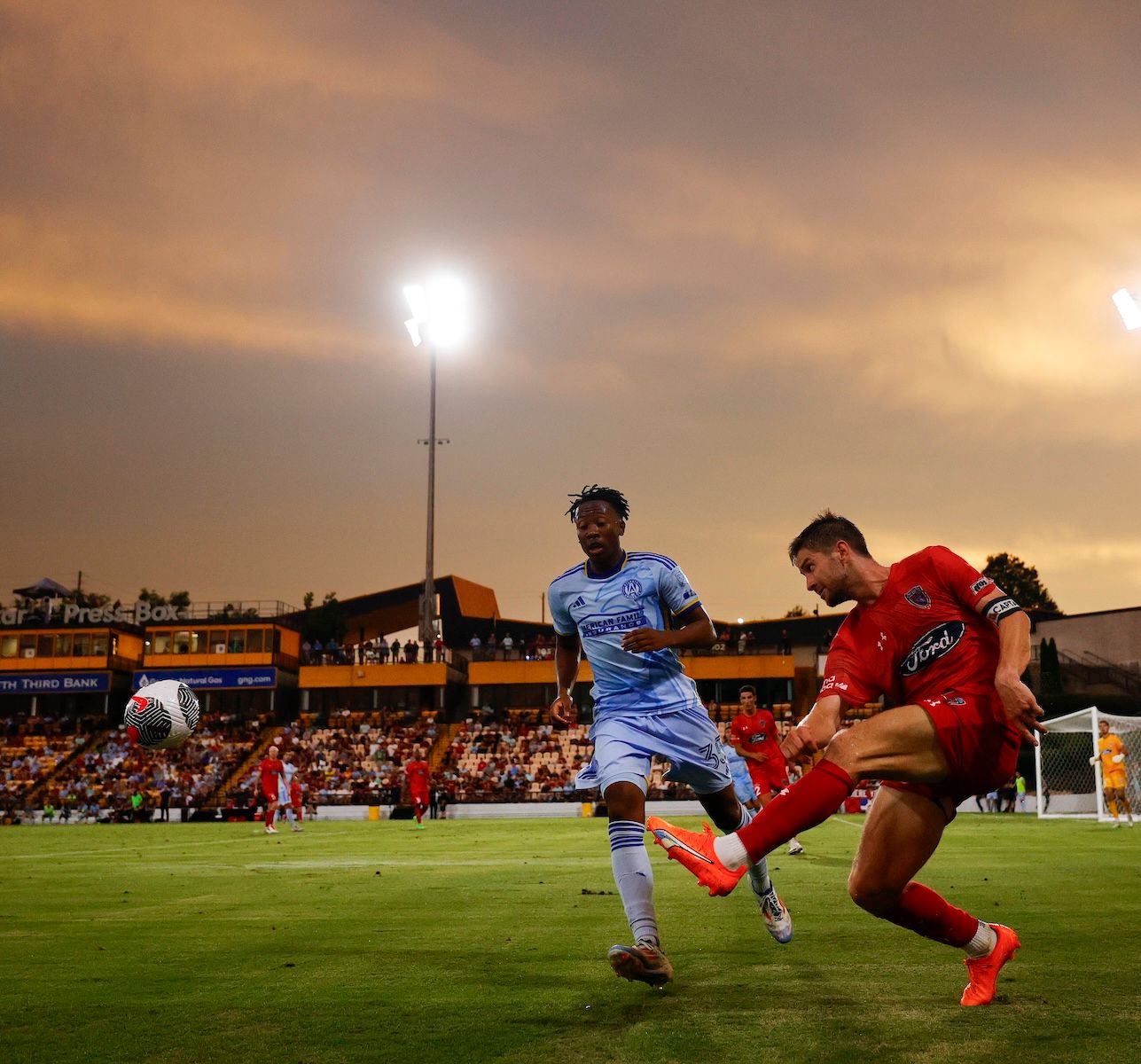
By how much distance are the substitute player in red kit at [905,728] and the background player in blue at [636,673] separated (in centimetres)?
139

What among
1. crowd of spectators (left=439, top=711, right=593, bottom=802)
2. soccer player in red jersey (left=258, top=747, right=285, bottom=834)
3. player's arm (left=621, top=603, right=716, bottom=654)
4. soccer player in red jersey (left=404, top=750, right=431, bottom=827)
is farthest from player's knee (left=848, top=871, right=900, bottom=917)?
crowd of spectators (left=439, top=711, right=593, bottom=802)

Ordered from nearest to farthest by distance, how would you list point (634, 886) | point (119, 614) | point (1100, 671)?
point (634, 886), point (1100, 671), point (119, 614)

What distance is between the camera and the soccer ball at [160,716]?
496 inches

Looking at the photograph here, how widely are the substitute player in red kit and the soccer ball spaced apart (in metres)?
9.46

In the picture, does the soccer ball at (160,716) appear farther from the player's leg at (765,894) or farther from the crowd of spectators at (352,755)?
the crowd of spectators at (352,755)

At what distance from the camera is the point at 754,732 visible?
52.1 feet

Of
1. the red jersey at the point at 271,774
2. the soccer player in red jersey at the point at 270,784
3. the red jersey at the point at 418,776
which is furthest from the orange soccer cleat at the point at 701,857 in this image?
the red jersey at the point at 418,776

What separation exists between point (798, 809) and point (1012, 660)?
3.22 feet

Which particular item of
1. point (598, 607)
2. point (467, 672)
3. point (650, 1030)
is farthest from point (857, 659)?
point (467, 672)

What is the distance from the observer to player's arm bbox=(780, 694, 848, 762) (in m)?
4.32

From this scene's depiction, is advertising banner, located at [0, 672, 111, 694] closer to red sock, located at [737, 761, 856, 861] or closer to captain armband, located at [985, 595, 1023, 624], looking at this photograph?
red sock, located at [737, 761, 856, 861]

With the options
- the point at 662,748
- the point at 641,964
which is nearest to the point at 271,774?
the point at 662,748

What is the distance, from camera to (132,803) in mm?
42500

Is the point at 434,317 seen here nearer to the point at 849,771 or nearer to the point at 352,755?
the point at 352,755
